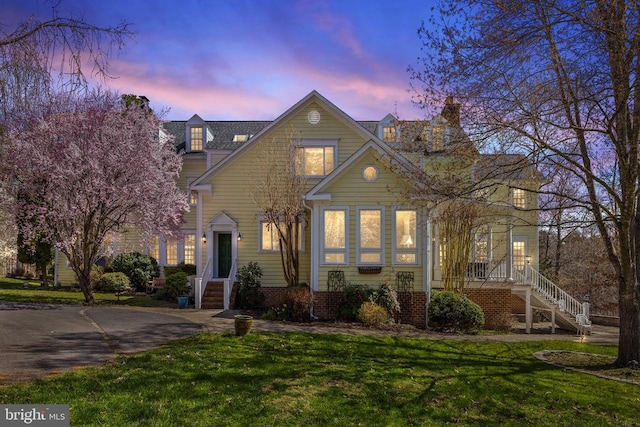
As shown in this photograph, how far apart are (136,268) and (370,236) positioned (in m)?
14.1

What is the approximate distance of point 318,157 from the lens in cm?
1894

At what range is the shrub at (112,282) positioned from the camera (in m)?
21.9

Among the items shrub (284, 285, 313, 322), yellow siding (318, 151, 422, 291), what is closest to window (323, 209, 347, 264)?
yellow siding (318, 151, 422, 291)

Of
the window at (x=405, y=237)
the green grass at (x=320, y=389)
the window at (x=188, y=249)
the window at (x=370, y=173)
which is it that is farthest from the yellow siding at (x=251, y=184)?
the green grass at (x=320, y=389)

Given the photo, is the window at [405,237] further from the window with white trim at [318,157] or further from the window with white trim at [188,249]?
the window with white trim at [188,249]

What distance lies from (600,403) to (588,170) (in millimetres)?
5300

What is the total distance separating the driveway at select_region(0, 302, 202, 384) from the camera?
8188 mm

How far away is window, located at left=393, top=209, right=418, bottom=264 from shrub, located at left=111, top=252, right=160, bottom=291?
14296 millimetres

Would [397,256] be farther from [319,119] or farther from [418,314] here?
[319,119]

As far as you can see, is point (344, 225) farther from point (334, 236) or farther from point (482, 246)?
point (482, 246)

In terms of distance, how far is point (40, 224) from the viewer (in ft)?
55.3

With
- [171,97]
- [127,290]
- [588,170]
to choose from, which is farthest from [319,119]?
[127,290]

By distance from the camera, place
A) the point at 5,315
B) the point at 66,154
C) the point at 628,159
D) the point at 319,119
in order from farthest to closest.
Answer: the point at 319,119 → the point at 66,154 → the point at 5,315 → the point at 628,159

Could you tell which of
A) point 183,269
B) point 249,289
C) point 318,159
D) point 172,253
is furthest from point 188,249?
point 318,159
